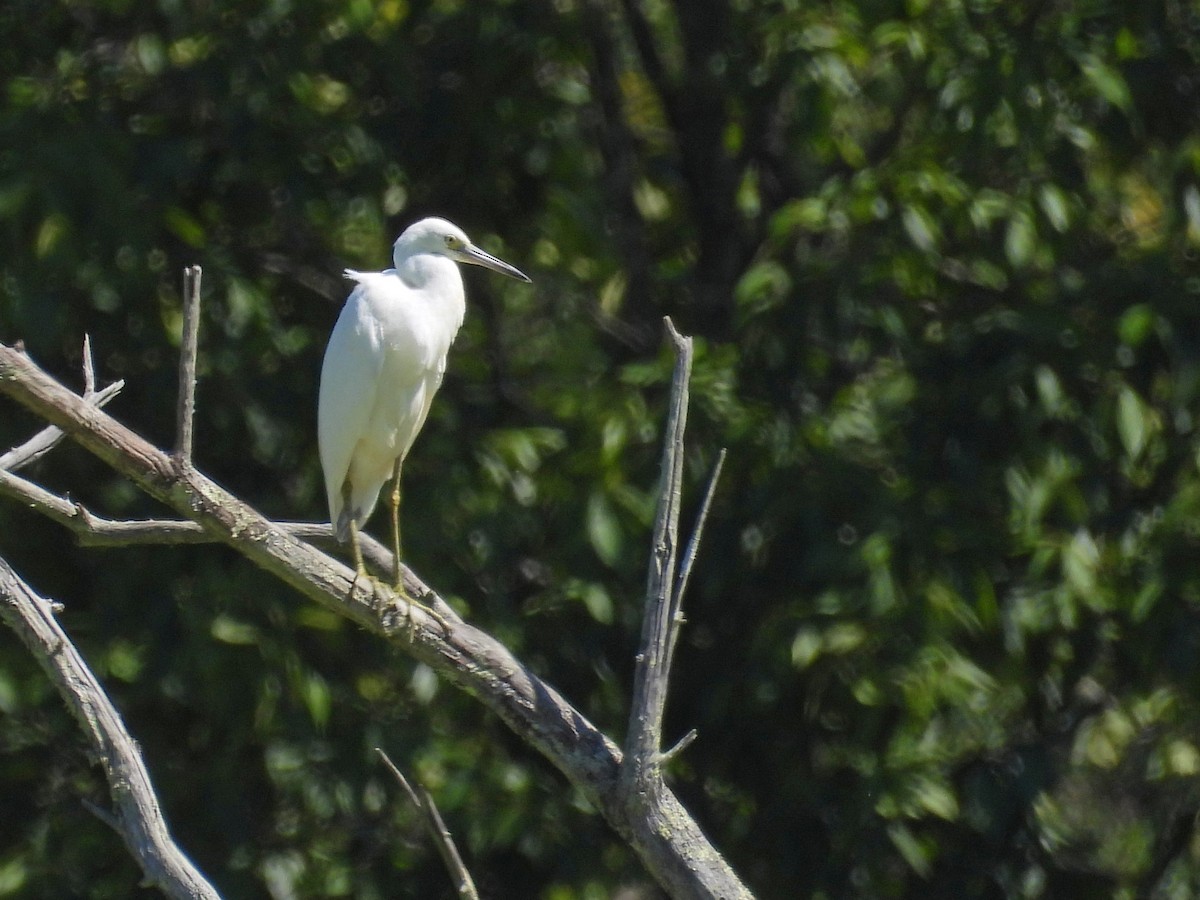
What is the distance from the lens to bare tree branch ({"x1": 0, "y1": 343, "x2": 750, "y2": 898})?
252 centimetres

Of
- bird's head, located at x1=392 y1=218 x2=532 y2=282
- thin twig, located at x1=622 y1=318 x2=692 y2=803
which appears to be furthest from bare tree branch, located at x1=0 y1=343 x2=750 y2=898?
bird's head, located at x1=392 y1=218 x2=532 y2=282

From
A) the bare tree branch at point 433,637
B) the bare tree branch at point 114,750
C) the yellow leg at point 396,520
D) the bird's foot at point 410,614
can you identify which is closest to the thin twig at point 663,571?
the bare tree branch at point 433,637

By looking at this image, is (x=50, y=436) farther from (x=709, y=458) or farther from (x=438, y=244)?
(x=709, y=458)

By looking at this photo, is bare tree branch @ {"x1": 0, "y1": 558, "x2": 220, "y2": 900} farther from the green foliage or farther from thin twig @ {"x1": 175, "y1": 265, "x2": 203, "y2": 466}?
the green foliage

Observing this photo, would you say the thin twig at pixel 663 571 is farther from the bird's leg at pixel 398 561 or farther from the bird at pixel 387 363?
the bird at pixel 387 363

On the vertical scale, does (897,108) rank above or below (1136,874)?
above

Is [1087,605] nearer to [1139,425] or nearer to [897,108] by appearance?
[1139,425]

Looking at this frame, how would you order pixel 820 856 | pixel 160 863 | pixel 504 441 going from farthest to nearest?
pixel 820 856 → pixel 504 441 → pixel 160 863

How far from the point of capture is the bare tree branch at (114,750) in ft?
7.89

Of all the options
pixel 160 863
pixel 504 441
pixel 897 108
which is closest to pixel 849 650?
pixel 504 441

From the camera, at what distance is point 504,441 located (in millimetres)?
3988

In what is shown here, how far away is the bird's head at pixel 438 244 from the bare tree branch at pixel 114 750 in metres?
1.52

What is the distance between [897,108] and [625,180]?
747 mm

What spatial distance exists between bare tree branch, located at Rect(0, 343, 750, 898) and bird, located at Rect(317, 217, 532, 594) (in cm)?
82
